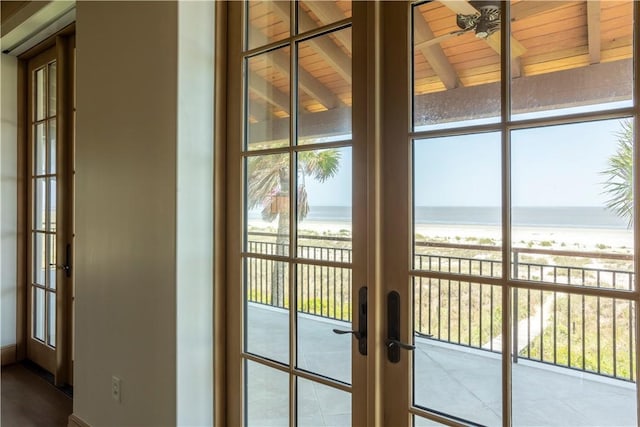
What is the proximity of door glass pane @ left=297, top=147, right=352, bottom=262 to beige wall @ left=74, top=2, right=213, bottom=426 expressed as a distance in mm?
504

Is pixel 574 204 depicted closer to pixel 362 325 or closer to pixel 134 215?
pixel 362 325

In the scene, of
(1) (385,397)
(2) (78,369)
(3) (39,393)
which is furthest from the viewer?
(3) (39,393)

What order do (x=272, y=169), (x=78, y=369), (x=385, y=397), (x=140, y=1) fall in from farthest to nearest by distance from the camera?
(x=78, y=369), (x=140, y=1), (x=272, y=169), (x=385, y=397)

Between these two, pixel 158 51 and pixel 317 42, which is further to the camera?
pixel 158 51

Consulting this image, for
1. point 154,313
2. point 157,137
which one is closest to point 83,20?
point 157,137

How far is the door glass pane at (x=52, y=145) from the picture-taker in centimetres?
324

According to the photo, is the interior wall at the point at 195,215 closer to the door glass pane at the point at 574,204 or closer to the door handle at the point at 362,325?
the door handle at the point at 362,325

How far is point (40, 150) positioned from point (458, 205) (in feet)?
12.1

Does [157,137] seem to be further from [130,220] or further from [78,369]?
[78,369]

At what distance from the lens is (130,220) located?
194cm

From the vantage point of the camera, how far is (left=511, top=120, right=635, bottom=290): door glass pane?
104 centimetres

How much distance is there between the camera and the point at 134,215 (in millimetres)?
1916

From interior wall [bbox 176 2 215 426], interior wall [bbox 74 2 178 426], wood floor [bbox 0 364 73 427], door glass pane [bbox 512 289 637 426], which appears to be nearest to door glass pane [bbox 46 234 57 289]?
wood floor [bbox 0 364 73 427]

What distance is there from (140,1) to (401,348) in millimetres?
2010
